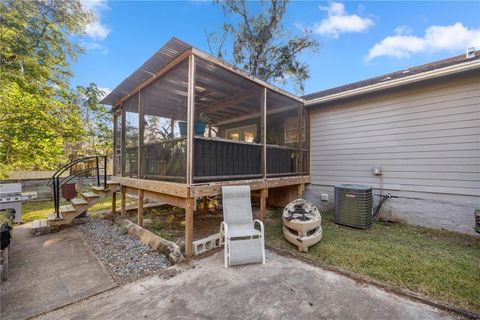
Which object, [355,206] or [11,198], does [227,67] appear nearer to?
[355,206]

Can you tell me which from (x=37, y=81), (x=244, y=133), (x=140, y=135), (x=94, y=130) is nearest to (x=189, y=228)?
(x=140, y=135)

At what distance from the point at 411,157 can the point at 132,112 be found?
7.64 meters

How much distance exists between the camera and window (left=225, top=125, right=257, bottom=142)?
29.5 ft

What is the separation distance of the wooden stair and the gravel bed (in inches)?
17.9

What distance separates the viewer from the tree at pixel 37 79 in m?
7.00

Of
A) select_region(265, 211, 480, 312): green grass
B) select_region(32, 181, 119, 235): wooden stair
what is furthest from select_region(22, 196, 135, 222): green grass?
select_region(265, 211, 480, 312): green grass

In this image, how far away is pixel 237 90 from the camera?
18.6ft

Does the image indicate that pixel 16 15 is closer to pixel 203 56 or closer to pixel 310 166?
pixel 203 56

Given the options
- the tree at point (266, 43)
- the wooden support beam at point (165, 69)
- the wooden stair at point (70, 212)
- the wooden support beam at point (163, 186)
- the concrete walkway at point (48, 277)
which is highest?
the tree at point (266, 43)

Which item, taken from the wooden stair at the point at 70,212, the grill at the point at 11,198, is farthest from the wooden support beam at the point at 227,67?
the grill at the point at 11,198

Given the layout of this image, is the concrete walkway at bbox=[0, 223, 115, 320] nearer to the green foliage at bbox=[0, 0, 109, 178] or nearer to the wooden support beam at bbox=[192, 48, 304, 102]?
the wooden support beam at bbox=[192, 48, 304, 102]

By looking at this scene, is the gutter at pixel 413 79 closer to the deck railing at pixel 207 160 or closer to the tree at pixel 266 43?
the deck railing at pixel 207 160

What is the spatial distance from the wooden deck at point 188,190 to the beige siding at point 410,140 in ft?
5.00

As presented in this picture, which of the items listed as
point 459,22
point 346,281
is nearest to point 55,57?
point 346,281
